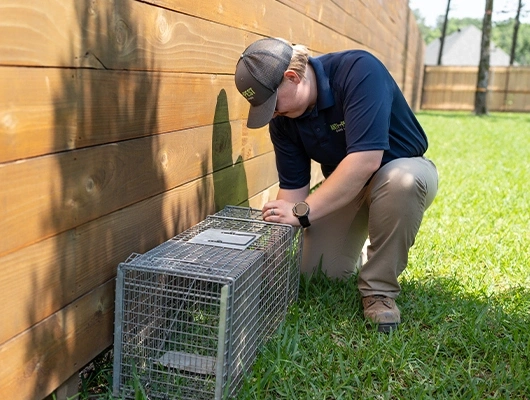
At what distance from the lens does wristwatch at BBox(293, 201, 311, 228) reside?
2.43m

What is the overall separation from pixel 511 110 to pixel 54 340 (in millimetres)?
22874

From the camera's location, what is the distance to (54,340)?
1.67 metres

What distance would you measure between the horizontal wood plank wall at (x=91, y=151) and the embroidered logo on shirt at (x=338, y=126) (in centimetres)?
50

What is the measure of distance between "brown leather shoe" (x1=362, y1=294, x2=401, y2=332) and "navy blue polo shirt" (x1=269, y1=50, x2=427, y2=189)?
55 centimetres

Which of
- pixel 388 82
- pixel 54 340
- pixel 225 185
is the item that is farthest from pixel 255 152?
pixel 54 340

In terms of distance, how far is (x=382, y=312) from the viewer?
2486 mm

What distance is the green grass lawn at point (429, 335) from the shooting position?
204cm

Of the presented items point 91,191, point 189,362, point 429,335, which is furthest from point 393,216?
point 91,191

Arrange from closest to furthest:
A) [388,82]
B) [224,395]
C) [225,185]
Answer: [224,395], [388,82], [225,185]

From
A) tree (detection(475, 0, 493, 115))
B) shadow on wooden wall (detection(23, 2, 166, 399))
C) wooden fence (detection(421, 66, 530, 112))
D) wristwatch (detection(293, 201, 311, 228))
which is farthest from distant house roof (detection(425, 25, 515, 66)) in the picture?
shadow on wooden wall (detection(23, 2, 166, 399))

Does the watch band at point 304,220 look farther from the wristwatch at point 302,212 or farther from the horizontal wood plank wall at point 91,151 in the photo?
the horizontal wood plank wall at point 91,151

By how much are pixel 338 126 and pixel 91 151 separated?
1137 millimetres

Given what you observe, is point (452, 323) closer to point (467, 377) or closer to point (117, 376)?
point (467, 377)

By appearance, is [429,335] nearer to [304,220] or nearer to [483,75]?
[304,220]
